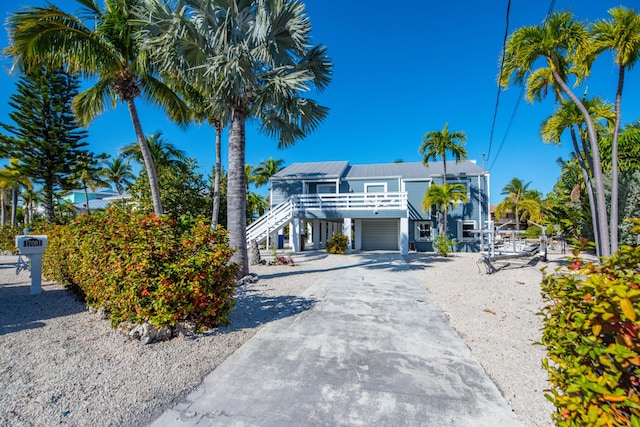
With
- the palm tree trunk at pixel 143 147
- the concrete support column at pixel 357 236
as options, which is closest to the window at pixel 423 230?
the concrete support column at pixel 357 236

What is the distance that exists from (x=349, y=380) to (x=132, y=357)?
256cm

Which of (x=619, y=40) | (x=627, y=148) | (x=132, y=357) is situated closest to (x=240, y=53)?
(x=132, y=357)

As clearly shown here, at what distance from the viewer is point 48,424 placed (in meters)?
2.24

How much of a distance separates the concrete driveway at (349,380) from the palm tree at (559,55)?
7.15 m

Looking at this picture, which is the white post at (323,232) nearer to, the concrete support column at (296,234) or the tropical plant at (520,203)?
the concrete support column at (296,234)

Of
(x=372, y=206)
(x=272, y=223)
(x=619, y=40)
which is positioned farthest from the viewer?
(x=272, y=223)

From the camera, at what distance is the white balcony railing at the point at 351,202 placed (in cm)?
1662

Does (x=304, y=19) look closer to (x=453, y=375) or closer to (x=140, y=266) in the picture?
(x=140, y=266)

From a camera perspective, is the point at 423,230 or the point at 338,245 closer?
the point at 338,245

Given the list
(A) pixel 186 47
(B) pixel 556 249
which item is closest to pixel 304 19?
(A) pixel 186 47

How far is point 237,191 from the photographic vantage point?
822cm

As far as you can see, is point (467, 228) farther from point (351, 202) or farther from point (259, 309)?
point (259, 309)

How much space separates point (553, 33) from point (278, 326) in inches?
418

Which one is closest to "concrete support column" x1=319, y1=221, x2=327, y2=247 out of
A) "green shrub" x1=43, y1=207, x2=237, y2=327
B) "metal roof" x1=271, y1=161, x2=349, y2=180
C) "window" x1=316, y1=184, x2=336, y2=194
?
"window" x1=316, y1=184, x2=336, y2=194
